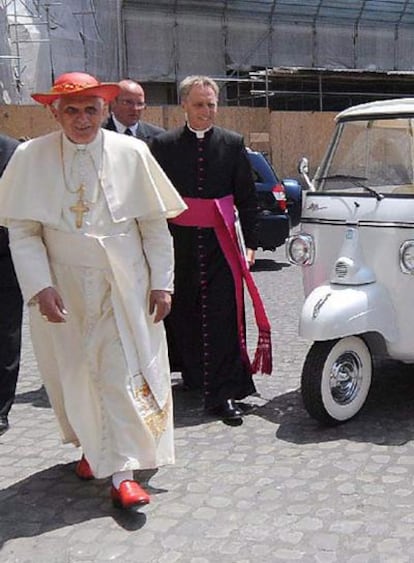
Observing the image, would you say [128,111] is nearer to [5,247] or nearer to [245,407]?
[5,247]

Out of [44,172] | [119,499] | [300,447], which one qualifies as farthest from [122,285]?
[300,447]

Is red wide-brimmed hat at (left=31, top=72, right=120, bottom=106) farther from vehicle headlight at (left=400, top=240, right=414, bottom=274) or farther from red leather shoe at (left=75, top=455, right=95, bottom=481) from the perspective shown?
vehicle headlight at (left=400, top=240, right=414, bottom=274)

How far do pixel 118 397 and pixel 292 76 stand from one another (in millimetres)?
22984

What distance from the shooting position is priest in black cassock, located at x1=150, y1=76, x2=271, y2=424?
201 inches

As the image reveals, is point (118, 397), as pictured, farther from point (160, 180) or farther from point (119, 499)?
point (160, 180)

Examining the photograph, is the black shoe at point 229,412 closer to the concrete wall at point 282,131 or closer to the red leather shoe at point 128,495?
the red leather shoe at point 128,495

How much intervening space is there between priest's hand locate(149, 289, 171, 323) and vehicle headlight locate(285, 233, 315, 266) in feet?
5.07

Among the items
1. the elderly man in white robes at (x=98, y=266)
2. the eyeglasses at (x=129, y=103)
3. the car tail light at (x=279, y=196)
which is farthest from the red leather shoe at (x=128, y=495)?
the car tail light at (x=279, y=196)

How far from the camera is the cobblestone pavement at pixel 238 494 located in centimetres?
354

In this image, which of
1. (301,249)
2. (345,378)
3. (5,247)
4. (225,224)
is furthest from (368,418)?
(5,247)

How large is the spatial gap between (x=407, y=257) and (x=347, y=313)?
18.8 inches

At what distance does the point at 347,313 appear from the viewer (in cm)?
473

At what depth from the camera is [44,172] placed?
12.5 ft

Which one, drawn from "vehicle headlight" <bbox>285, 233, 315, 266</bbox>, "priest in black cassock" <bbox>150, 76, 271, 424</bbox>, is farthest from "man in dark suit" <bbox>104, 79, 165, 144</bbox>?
"vehicle headlight" <bbox>285, 233, 315, 266</bbox>
